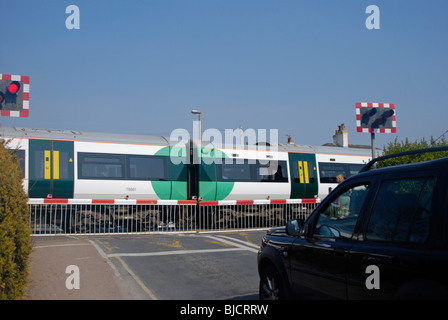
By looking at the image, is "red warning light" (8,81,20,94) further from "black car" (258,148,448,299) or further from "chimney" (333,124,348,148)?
"chimney" (333,124,348,148)

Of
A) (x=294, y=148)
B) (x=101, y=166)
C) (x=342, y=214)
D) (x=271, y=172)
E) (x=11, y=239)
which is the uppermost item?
(x=294, y=148)

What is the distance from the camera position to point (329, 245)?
13.7 ft

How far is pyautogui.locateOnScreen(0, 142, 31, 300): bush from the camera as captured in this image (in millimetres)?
4921

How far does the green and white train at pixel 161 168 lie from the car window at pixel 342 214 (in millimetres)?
11713

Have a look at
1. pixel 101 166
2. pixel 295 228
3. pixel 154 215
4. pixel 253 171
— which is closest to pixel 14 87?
pixel 101 166

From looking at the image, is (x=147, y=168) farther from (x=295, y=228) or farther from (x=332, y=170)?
(x=295, y=228)

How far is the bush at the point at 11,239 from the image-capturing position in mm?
4921

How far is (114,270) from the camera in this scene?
795cm

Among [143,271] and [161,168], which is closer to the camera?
[143,271]

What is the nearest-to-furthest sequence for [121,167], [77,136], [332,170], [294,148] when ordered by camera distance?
[77,136] → [121,167] → [294,148] → [332,170]

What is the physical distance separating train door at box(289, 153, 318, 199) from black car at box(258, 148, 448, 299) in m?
15.0

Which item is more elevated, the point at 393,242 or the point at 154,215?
the point at 393,242

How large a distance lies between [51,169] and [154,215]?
13.4 ft

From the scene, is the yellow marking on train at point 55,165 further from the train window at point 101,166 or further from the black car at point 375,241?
the black car at point 375,241
